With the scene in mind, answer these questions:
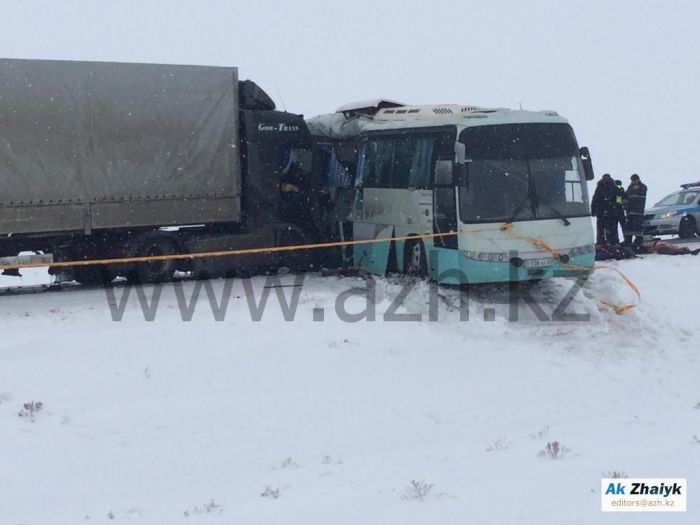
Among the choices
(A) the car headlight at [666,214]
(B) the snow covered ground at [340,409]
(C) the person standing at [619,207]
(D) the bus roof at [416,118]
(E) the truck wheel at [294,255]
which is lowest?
(B) the snow covered ground at [340,409]

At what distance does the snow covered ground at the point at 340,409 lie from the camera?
8773mm

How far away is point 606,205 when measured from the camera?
22.4 m

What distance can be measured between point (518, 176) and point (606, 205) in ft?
23.3

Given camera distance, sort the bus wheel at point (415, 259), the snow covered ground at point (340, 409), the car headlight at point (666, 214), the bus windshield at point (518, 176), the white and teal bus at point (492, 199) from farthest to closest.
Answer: the car headlight at point (666, 214) → the bus wheel at point (415, 259) → the bus windshield at point (518, 176) → the white and teal bus at point (492, 199) → the snow covered ground at point (340, 409)

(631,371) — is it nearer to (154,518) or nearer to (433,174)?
(433,174)

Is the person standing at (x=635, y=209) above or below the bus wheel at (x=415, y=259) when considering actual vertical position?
above

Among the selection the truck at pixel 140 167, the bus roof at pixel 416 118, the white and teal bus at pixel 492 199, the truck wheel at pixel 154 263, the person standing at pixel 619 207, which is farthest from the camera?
the person standing at pixel 619 207

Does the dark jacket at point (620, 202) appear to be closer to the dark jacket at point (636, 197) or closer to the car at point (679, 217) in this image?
the dark jacket at point (636, 197)

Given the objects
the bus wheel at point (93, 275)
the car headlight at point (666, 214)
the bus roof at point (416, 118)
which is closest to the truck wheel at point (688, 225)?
the car headlight at point (666, 214)

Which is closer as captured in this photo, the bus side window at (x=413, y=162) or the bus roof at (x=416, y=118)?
the bus roof at (x=416, y=118)

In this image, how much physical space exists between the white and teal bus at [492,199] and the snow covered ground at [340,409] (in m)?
0.72

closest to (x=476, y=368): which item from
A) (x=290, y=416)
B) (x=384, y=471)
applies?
(x=290, y=416)

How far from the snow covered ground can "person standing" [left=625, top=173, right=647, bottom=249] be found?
578 cm

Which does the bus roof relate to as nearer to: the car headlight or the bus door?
the bus door
